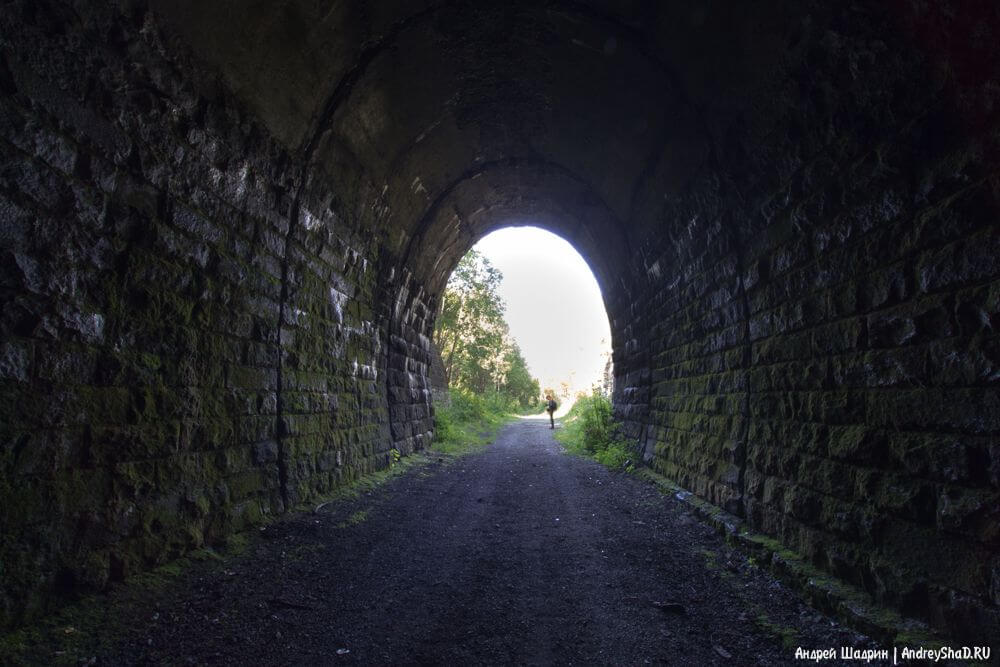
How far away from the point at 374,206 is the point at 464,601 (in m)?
6.49

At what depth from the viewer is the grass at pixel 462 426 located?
1357 centimetres

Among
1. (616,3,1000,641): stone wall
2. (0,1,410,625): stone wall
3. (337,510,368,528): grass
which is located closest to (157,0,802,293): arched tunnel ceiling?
(0,1,410,625): stone wall

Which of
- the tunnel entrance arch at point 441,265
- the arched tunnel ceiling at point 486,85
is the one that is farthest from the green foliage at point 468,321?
the arched tunnel ceiling at point 486,85

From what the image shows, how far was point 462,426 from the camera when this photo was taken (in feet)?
58.7

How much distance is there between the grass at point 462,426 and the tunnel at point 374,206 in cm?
534

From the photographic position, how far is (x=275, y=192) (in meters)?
5.73

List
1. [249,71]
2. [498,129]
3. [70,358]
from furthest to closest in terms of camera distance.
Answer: [498,129] → [249,71] → [70,358]

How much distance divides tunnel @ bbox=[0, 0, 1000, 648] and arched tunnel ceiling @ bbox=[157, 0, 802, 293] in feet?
0.14

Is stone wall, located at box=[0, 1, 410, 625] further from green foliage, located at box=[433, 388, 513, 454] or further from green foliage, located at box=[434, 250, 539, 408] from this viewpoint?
green foliage, located at box=[434, 250, 539, 408]

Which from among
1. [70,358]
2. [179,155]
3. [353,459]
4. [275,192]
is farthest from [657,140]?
[70,358]

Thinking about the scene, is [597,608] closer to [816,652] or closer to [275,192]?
[816,652]

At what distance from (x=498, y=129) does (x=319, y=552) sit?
294 inches

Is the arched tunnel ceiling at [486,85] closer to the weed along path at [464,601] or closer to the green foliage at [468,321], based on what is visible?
the weed along path at [464,601]

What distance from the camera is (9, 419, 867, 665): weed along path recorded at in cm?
290
